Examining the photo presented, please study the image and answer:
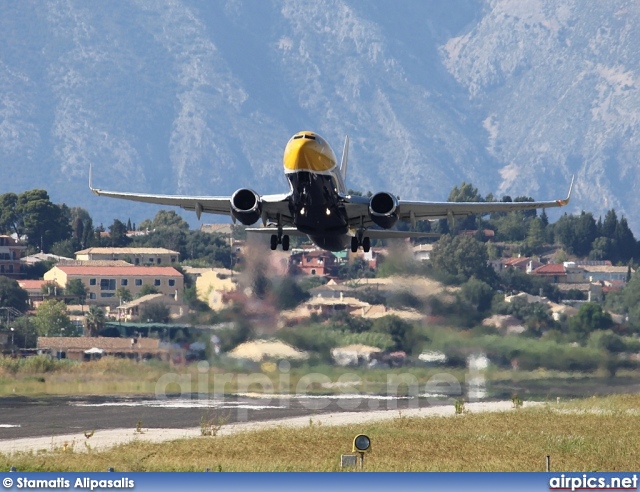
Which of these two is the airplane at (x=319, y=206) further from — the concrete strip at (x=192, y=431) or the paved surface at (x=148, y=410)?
the paved surface at (x=148, y=410)

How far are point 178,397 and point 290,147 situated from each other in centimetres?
2220

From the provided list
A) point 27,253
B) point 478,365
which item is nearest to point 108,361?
point 478,365

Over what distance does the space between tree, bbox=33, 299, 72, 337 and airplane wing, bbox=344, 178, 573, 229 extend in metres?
38.2

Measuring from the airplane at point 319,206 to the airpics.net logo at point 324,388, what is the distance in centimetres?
919

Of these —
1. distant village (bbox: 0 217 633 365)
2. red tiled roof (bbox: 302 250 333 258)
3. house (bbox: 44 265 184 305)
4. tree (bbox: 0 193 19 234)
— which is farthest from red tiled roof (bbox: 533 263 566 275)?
tree (bbox: 0 193 19 234)

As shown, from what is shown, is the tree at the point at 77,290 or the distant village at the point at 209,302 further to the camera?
the tree at the point at 77,290

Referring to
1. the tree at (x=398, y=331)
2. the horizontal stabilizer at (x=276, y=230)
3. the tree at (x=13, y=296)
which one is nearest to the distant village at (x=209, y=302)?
the tree at (x=398, y=331)

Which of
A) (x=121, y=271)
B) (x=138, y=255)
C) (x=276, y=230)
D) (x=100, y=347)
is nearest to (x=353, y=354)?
(x=276, y=230)

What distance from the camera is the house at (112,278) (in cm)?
8286

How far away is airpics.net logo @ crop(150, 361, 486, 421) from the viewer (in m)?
60.1

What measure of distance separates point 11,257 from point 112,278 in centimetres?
3275

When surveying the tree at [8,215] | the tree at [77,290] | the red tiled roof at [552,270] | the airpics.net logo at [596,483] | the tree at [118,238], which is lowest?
the airpics.net logo at [596,483]

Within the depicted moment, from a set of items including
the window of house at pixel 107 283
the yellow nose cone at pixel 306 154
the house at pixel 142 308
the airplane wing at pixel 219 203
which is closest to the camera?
the yellow nose cone at pixel 306 154

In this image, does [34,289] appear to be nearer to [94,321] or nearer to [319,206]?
[94,321]
